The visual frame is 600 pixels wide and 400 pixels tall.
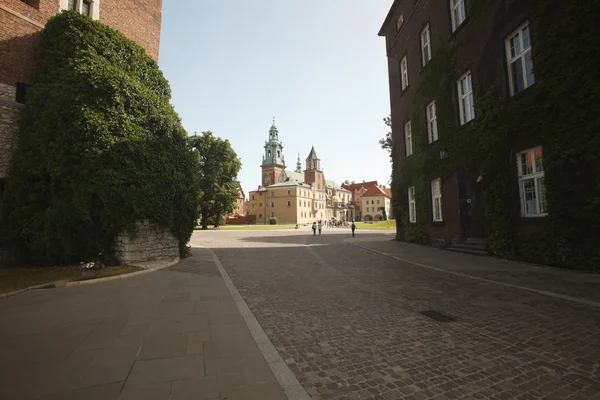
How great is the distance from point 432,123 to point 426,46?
15.1ft

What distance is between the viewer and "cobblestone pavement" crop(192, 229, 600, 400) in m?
2.72

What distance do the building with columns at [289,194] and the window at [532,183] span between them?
235ft

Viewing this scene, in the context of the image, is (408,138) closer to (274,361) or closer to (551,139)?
(551,139)

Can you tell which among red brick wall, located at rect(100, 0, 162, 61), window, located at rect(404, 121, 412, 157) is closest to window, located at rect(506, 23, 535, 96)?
window, located at rect(404, 121, 412, 157)

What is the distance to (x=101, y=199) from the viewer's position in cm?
1026

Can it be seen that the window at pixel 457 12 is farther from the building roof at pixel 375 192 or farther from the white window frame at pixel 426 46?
the building roof at pixel 375 192

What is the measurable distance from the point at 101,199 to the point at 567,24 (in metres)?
15.8

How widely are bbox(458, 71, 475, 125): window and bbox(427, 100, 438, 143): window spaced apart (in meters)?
1.98

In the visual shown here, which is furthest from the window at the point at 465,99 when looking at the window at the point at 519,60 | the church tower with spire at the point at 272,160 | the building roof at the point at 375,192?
the building roof at the point at 375,192

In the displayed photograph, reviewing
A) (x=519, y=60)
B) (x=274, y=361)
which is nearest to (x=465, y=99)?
(x=519, y=60)

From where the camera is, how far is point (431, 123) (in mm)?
15391

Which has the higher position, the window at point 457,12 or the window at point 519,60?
the window at point 457,12

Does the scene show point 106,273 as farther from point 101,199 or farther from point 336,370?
point 336,370

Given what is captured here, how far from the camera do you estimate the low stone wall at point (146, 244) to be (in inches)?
425
